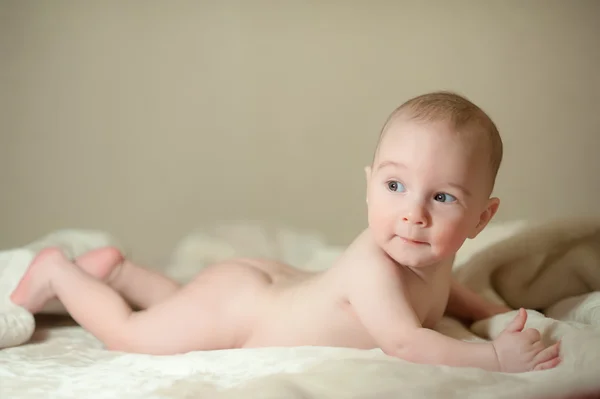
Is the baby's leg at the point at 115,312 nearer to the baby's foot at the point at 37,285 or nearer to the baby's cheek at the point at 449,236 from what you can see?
the baby's foot at the point at 37,285

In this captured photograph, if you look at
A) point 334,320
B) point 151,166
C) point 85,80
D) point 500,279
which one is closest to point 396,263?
point 334,320

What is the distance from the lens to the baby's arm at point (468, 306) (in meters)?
1.02

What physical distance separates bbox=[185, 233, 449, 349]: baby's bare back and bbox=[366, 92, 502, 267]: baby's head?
0.06 meters

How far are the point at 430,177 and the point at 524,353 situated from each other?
0.22 metres

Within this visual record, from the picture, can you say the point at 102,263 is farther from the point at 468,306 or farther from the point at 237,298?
the point at 468,306

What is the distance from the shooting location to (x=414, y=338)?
76cm

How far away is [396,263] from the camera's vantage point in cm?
83

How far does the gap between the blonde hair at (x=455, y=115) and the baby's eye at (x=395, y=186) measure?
7 cm

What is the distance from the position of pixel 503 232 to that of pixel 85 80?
883 millimetres

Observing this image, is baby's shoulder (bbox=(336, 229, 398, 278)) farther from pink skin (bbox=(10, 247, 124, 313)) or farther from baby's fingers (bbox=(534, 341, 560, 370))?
pink skin (bbox=(10, 247, 124, 313))

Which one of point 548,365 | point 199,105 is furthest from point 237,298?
point 199,105

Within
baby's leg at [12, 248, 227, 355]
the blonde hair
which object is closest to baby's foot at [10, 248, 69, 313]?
baby's leg at [12, 248, 227, 355]

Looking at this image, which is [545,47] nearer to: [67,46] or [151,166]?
[151,166]

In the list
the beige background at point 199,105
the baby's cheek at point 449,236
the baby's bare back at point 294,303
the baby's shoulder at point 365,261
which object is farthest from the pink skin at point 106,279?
the baby's cheek at point 449,236
